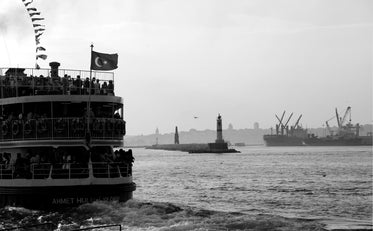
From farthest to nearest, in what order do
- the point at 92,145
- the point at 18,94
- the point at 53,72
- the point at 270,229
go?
the point at 53,72
the point at 18,94
the point at 92,145
the point at 270,229

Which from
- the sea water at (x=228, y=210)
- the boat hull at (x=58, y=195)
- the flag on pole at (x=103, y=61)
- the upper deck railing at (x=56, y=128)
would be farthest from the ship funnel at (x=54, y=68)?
the sea water at (x=228, y=210)

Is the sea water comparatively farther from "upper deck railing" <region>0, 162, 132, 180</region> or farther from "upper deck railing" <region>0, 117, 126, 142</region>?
"upper deck railing" <region>0, 117, 126, 142</region>

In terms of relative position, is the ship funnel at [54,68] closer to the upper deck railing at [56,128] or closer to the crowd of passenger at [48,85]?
the crowd of passenger at [48,85]

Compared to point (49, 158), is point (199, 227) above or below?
below

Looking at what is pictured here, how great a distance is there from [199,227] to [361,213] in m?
13.5

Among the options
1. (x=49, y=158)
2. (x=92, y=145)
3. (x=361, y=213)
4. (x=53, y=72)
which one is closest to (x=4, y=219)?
(x=49, y=158)

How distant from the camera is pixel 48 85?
3188cm

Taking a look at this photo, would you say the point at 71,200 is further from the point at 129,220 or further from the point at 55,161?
the point at 129,220

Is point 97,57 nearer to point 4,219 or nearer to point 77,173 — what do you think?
point 77,173

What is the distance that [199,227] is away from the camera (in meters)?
26.2

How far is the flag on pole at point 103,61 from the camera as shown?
3038 centimetres

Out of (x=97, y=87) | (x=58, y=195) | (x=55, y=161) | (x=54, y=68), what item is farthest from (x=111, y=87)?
(x=58, y=195)

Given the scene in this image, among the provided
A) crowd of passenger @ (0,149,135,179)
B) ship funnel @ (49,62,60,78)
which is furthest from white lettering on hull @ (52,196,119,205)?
ship funnel @ (49,62,60,78)

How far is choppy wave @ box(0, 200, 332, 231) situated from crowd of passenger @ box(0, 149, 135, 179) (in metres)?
1.92
